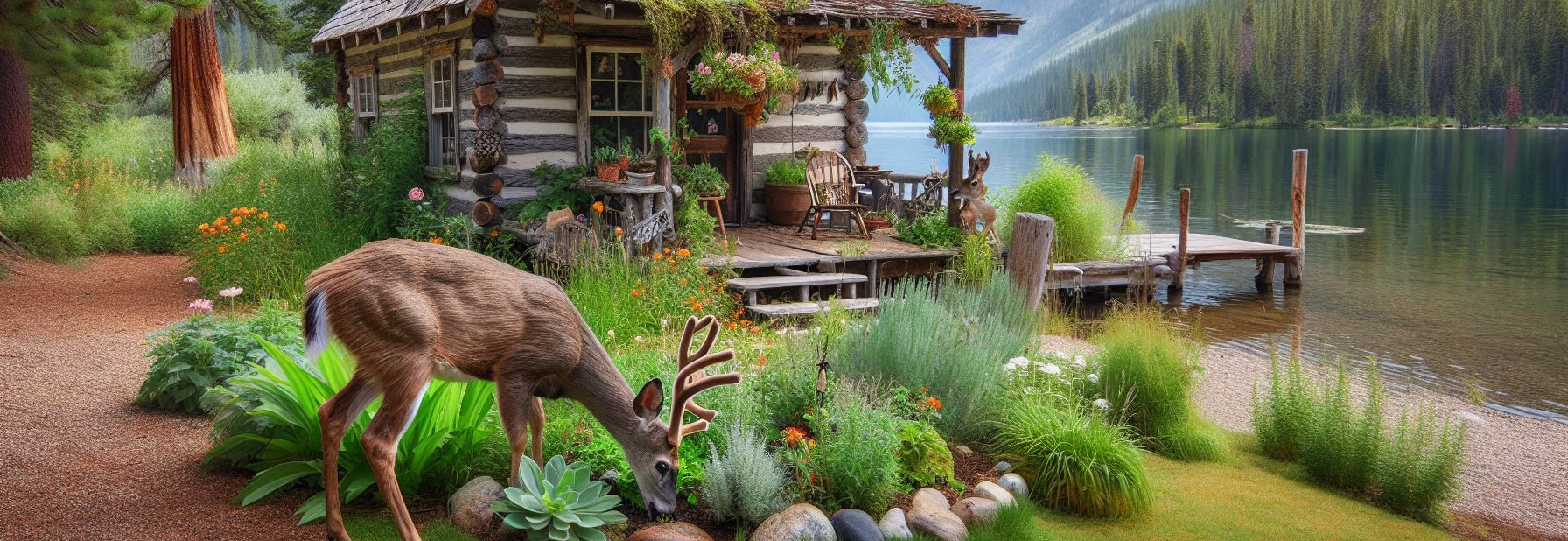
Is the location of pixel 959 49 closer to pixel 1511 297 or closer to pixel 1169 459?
pixel 1169 459

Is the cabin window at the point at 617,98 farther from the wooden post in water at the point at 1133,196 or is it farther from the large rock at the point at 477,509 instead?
the wooden post in water at the point at 1133,196

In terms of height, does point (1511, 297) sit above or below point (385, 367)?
below

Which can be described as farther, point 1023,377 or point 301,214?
point 301,214

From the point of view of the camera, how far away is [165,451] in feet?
19.3

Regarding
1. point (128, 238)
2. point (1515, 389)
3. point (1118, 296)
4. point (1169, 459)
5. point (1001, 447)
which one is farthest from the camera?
point (1118, 296)

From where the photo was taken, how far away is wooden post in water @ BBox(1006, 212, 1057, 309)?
10.5 meters

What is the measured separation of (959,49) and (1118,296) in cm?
508

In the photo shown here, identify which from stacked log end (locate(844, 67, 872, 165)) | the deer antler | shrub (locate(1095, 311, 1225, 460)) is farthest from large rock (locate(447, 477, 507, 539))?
stacked log end (locate(844, 67, 872, 165))

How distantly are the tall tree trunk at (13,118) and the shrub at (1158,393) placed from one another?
624 inches

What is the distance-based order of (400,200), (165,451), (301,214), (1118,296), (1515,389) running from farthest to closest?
(1118,296), (400,200), (301,214), (1515,389), (165,451)

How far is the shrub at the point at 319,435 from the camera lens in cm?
518

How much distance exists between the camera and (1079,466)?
6.21m

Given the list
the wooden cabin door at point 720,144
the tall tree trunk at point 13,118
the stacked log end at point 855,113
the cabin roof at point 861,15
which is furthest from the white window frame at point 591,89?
the tall tree trunk at point 13,118

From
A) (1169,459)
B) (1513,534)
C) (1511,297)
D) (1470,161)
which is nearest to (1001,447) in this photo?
(1169,459)
